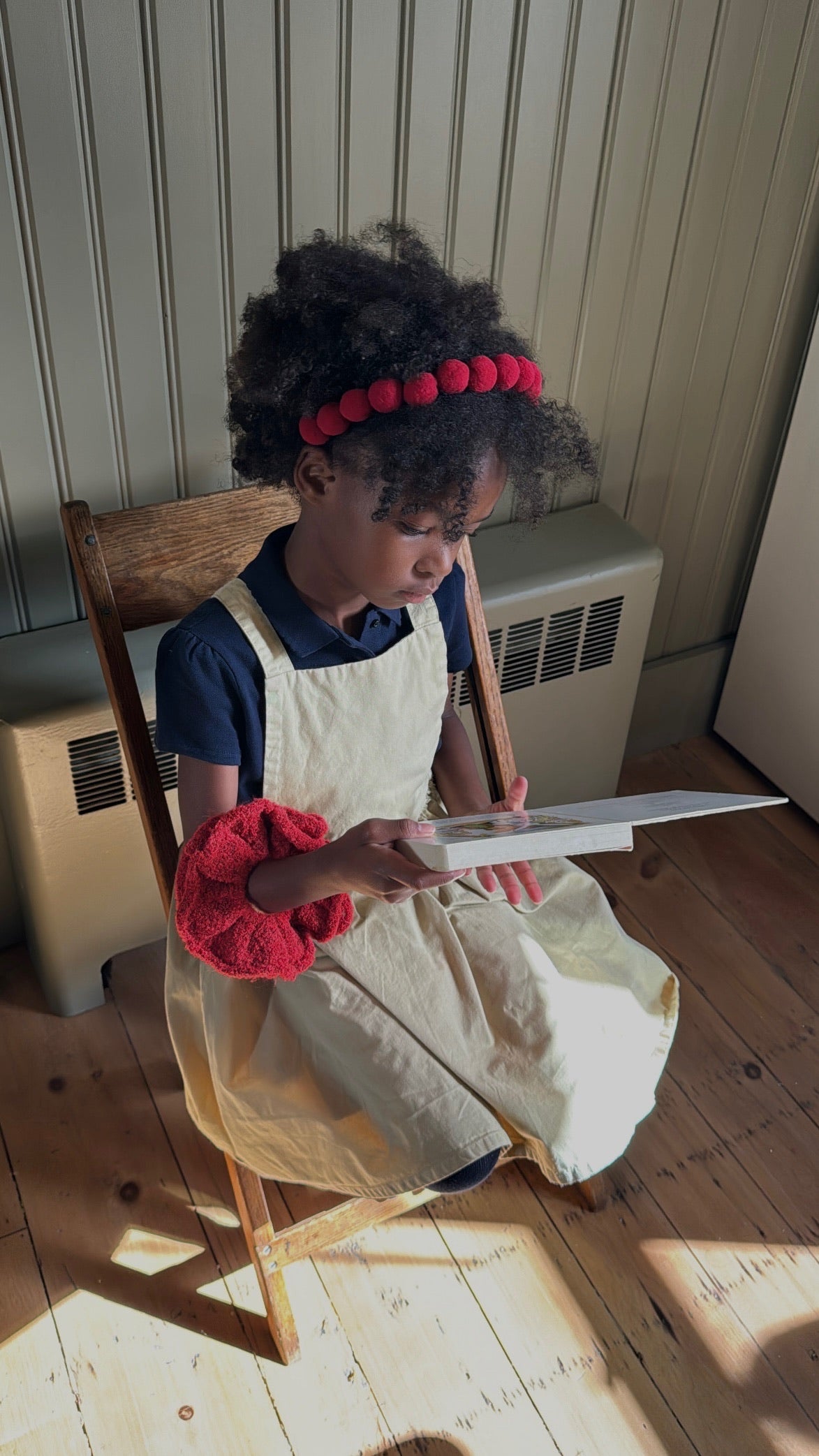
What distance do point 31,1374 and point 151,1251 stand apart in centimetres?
20

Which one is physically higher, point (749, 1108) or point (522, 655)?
point (522, 655)

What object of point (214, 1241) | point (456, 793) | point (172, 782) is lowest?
point (214, 1241)

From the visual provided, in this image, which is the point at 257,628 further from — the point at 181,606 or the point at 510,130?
the point at 510,130

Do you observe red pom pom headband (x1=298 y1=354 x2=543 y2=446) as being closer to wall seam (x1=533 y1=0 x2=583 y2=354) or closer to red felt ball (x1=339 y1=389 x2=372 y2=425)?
red felt ball (x1=339 y1=389 x2=372 y2=425)

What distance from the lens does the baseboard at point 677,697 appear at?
239 cm

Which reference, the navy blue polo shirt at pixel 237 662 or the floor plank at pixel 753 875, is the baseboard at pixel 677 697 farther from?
the navy blue polo shirt at pixel 237 662

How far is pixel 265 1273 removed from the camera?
1438mm

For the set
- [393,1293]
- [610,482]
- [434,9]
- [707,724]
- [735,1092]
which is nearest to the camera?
[434,9]

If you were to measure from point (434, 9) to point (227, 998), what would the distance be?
1234 mm

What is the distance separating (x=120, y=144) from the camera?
1356 mm

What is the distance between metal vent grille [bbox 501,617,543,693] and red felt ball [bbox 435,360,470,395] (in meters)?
0.89

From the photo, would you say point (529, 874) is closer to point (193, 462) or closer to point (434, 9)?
point (193, 462)

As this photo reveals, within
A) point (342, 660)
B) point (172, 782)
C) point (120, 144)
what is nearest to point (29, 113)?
point (120, 144)

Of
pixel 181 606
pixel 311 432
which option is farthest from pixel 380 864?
pixel 181 606
